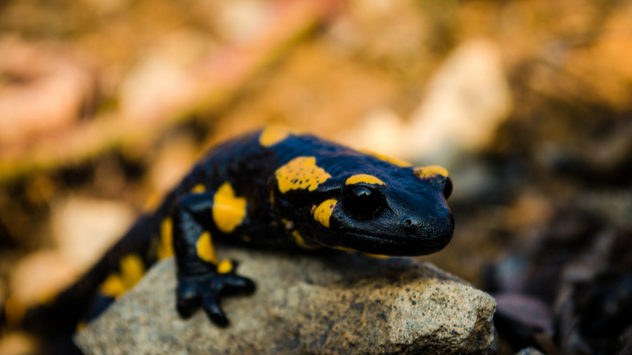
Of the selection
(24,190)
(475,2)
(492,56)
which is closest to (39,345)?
(24,190)

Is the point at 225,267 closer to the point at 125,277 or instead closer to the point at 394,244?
the point at 394,244

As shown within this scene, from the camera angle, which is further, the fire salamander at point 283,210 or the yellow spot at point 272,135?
the yellow spot at point 272,135

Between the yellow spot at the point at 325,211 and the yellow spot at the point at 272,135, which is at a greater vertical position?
the yellow spot at the point at 325,211

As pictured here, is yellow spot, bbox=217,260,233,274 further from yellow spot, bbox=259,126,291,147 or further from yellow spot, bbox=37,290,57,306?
yellow spot, bbox=37,290,57,306

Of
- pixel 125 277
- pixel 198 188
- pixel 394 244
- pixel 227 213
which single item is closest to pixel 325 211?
pixel 394 244

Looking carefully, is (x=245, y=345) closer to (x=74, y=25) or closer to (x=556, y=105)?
(x=556, y=105)

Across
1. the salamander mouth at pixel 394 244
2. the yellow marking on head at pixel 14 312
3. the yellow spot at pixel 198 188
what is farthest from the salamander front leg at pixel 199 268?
the yellow marking on head at pixel 14 312

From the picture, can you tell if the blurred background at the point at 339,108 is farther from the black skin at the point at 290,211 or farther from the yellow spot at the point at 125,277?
the black skin at the point at 290,211

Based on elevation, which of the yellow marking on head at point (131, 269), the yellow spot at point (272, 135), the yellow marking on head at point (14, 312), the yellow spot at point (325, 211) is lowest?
the yellow marking on head at point (14, 312)
